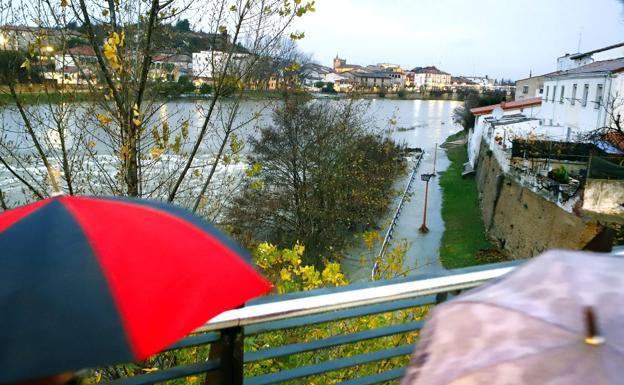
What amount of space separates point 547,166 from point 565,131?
8.72 m

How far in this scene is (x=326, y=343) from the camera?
1.85 metres

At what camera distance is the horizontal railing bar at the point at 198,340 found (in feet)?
5.27

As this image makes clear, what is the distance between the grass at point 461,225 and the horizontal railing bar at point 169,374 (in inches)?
650

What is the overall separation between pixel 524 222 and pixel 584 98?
370 inches

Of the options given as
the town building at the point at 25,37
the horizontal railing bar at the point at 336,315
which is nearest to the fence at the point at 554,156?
Result: the town building at the point at 25,37

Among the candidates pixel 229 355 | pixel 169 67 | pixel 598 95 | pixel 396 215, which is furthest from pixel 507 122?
pixel 229 355

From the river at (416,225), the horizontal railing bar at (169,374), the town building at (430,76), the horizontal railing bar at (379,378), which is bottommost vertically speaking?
the river at (416,225)

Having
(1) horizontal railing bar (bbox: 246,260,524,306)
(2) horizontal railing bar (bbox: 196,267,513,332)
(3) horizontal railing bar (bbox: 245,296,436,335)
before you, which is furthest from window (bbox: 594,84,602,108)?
(3) horizontal railing bar (bbox: 245,296,436,335)

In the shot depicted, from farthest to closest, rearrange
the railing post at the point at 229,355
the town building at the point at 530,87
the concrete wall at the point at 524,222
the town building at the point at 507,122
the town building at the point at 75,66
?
the town building at the point at 530,87
the town building at the point at 507,122
the concrete wall at the point at 524,222
the town building at the point at 75,66
the railing post at the point at 229,355

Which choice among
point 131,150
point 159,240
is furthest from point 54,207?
point 131,150

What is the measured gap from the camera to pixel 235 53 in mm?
6441

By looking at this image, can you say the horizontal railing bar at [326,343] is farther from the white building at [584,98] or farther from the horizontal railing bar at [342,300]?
the white building at [584,98]

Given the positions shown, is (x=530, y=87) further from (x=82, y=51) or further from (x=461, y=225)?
(x=82, y=51)

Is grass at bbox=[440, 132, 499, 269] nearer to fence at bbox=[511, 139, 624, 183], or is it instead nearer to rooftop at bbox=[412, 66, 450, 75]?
fence at bbox=[511, 139, 624, 183]
